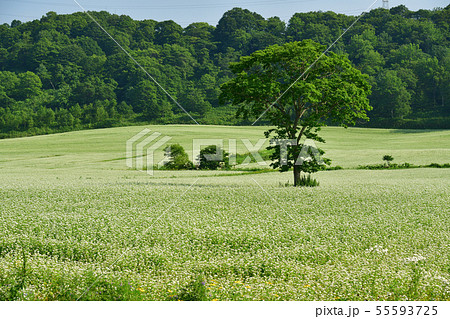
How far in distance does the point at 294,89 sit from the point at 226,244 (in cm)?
1453

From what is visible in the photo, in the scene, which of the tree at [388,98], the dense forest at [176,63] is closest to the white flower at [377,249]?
the dense forest at [176,63]

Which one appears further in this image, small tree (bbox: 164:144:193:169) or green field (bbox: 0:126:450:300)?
small tree (bbox: 164:144:193:169)

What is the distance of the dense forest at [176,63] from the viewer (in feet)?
143

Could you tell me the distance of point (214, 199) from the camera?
56.0 ft

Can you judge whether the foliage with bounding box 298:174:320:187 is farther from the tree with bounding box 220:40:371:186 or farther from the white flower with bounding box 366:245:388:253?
the white flower with bounding box 366:245:388:253

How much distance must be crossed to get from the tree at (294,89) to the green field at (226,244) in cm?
537

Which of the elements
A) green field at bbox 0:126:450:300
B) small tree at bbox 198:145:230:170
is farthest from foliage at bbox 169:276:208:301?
small tree at bbox 198:145:230:170

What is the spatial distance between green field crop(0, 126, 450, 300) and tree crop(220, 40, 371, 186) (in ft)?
17.6

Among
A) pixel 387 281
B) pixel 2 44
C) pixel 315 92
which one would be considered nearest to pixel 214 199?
pixel 315 92

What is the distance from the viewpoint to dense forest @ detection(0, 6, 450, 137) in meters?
43.7

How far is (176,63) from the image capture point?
190 feet

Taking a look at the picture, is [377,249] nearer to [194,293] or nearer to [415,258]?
[415,258]

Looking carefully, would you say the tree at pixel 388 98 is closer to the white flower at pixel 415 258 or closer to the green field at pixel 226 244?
the green field at pixel 226 244
